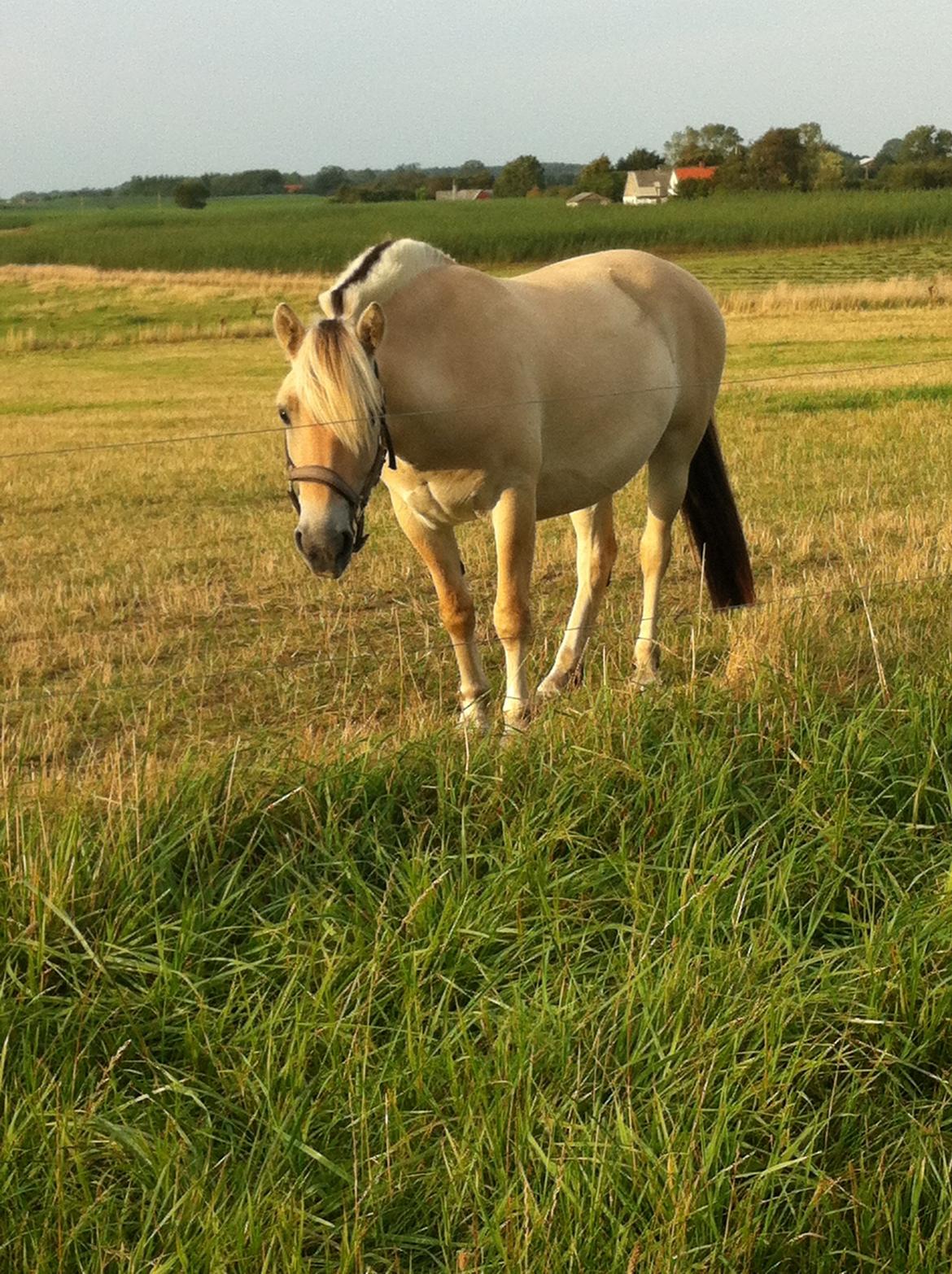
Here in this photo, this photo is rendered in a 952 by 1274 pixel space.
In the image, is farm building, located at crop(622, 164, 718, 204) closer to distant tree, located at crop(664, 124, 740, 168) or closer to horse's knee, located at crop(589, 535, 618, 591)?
distant tree, located at crop(664, 124, 740, 168)

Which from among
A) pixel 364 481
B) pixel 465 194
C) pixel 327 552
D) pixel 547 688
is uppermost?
pixel 465 194

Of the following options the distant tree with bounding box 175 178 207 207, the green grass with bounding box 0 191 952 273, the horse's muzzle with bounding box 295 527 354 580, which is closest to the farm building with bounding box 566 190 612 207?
the green grass with bounding box 0 191 952 273

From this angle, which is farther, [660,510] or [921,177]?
[921,177]

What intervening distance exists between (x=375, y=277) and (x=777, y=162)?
92810 mm

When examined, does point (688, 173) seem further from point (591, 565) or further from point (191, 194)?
point (591, 565)

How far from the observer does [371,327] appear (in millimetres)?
4500

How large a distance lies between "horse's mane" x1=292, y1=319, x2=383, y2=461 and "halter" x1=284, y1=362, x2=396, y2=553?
0.36ft

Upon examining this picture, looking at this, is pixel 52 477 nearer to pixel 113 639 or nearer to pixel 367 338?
pixel 113 639

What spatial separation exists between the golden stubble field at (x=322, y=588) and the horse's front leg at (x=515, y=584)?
1.16 ft

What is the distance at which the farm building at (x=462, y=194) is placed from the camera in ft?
400

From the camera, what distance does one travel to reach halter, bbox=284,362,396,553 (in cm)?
446

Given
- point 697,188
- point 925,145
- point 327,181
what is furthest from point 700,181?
point 327,181

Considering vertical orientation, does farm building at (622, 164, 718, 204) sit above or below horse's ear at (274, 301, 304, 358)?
above

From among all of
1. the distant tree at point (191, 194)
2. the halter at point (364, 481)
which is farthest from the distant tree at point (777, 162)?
the halter at point (364, 481)
